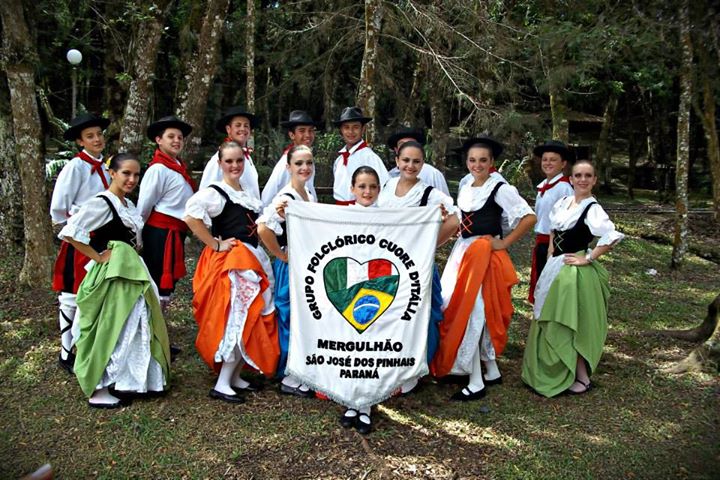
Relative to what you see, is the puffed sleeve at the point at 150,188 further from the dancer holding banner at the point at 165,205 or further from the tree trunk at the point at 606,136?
the tree trunk at the point at 606,136

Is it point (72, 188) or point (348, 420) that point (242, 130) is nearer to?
point (72, 188)

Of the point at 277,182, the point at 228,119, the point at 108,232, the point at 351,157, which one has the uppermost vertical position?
the point at 228,119

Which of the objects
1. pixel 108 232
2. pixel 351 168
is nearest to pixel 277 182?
pixel 351 168

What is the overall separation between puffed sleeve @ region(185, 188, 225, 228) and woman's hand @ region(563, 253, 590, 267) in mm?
2486

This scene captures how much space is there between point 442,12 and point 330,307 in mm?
7580

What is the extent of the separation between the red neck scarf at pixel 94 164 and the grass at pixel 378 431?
60.2 inches

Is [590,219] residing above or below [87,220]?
above

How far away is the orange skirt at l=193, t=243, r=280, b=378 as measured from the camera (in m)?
4.04

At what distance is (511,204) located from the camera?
4.22 m

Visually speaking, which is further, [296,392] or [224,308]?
[296,392]

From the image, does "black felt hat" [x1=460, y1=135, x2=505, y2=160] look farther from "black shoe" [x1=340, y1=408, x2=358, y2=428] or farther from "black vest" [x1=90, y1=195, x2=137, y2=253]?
"black vest" [x1=90, y1=195, x2=137, y2=253]

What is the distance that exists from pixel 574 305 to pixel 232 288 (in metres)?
2.41

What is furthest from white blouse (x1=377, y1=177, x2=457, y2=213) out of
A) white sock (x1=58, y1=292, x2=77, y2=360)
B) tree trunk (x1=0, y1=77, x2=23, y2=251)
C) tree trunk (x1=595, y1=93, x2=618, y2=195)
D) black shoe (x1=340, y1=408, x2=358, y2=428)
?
tree trunk (x1=595, y1=93, x2=618, y2=195)

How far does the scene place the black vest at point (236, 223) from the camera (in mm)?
4078
